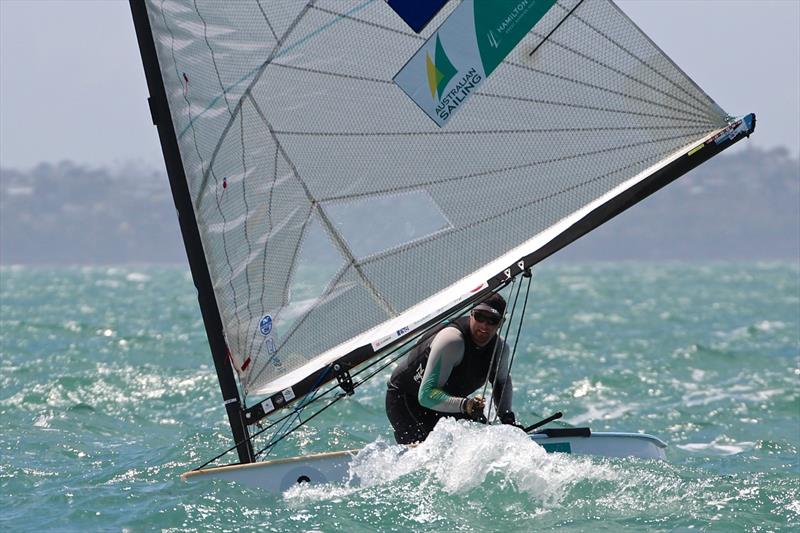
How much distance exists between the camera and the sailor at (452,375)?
6020mm

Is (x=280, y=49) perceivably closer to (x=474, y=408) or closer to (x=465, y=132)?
(x=465, y=132)

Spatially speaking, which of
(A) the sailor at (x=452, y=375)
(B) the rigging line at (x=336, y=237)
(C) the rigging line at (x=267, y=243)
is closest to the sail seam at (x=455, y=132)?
(B) the rigging line at (x=336, y=237)

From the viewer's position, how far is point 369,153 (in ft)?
18.8

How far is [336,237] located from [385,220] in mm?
309

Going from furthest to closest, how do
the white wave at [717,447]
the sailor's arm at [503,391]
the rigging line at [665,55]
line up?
the white wave at [717,447] → the sailor's arm at [503,391] → the rigging line at [665,55]

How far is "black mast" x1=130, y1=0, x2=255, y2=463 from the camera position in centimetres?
599

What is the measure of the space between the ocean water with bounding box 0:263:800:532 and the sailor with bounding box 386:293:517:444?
263 mm

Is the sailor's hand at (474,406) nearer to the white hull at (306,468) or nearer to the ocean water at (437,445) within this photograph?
the ocean water at (437,445)

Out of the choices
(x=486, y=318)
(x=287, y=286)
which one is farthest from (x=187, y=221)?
(x=486, y=318)

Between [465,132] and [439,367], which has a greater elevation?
[465,132]

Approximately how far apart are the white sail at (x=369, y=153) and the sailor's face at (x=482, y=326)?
319mm

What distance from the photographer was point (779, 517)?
568cm

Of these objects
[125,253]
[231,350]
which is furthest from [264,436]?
[125,253]

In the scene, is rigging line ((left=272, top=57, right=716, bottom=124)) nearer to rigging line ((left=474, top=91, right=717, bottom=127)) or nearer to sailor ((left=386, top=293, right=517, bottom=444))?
rigging line ((left=474, top=91, right=717, bottom=127))
